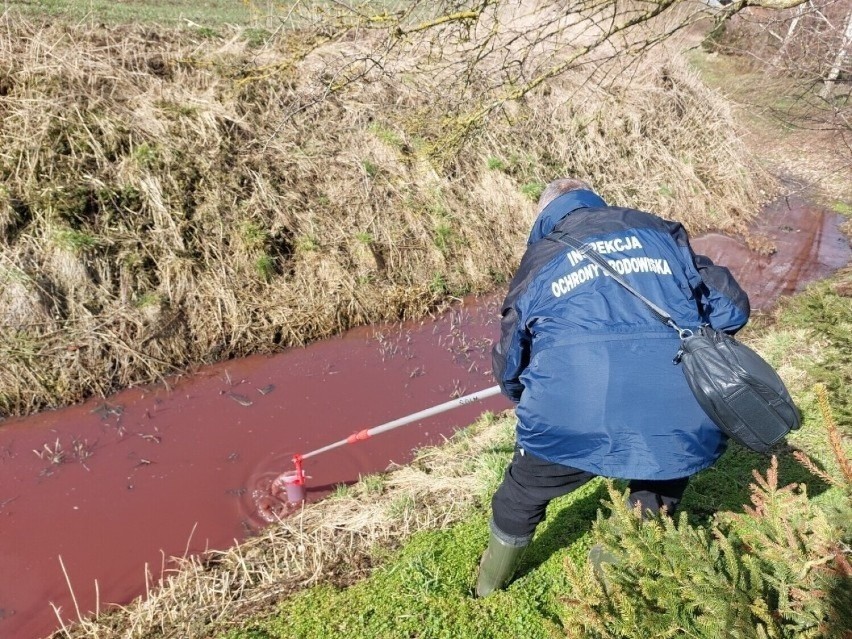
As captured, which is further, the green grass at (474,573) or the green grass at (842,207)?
the green grass at (842,207)

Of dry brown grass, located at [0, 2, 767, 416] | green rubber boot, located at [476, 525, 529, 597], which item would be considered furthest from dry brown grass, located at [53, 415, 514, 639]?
Answer: dry brown grass, located at [0, 2, 767, 416]

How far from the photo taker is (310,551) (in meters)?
3.51

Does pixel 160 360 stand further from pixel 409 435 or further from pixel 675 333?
pixel 675 333

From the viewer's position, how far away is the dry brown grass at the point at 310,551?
122 inches

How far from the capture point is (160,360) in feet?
17.5

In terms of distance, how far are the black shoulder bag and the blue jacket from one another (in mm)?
109

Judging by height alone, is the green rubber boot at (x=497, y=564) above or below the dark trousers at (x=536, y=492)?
below

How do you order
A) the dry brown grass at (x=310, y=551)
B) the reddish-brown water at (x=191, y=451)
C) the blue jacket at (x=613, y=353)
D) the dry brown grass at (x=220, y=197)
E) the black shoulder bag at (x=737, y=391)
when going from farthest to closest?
the dry brown grass at (x=220, y=197) → the reddish-brown water at (x=191, y=451) → the dry brown grass at (x=310, y=551) → the blue jacket at (x=613, y=353) → the black shoulder bag at (x=737, y=391)

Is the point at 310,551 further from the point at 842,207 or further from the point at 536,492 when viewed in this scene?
the point at 842,207

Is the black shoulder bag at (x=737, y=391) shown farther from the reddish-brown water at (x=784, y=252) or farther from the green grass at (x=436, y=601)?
the reddish-brown water at (x=784, y=252)

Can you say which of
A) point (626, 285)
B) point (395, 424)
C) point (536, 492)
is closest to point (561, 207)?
point (626, 285)

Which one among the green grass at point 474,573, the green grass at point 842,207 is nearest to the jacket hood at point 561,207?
the green grass at point 474,573

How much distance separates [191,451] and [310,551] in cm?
159

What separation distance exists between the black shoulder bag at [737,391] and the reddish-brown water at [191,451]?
9.99ft
